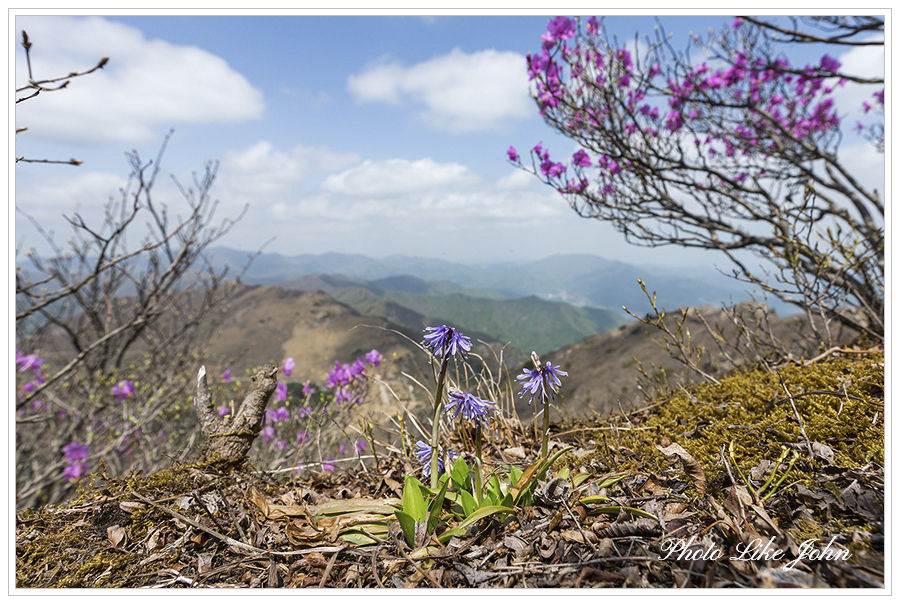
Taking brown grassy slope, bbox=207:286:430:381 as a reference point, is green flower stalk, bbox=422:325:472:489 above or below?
above

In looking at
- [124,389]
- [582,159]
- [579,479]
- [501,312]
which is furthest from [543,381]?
[501,312]

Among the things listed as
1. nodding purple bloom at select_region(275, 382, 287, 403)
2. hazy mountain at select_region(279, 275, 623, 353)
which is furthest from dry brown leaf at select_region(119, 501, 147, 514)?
hazy mountain at select_region(279, 275, 623, 353)

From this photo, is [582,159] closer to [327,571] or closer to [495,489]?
[495,489]

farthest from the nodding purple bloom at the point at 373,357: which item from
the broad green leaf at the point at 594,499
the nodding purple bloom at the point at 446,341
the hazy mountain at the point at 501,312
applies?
the hazy mountain at the point at 501,312

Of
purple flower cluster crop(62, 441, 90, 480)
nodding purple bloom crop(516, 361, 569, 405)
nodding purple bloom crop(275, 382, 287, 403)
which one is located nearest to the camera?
nodding purple bloom crop(516, 361, 569, 405)

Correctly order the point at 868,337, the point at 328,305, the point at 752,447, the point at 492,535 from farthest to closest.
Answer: the point at 328,305 < the point at 868,337 < the point at 752,447 < the point at 492,535

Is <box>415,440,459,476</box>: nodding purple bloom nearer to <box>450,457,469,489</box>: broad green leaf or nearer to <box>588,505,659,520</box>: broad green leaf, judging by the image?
<box>450,457,469,489</box>: broad green leaf
